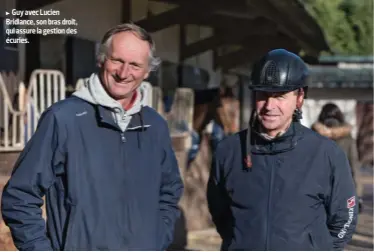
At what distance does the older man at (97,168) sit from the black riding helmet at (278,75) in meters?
0.46

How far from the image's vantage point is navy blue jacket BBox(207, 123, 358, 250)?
267 cm

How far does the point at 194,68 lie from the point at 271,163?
7.63 metres

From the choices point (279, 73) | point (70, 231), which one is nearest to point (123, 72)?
point (70, 231)

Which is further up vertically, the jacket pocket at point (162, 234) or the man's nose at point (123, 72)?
the man's nose at point (123, 72)

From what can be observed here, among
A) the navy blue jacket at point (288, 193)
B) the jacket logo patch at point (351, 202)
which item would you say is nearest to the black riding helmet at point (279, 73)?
the navy blue jacket at point (288, 193)

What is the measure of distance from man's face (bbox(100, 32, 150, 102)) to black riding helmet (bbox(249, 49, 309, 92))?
51 centimetres

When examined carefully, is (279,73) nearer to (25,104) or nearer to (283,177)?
(283,177)

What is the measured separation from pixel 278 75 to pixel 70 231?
945 mm

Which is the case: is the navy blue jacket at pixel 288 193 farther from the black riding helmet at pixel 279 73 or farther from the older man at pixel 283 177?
the black riding helmet at pixel 279 73

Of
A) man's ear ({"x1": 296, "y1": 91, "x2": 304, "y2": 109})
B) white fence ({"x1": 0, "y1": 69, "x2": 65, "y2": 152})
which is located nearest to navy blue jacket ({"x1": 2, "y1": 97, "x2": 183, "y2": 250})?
man's ear ({"x1": 296, "y1": 91, "x2": 304, "y2": 109})

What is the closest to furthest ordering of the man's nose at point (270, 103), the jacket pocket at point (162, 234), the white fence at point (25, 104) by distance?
the jacket pocket at point (162, 234) < the man's nose at point (270, 103) < the white fence at point (25, 104)

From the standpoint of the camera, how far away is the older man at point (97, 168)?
235 centimetres

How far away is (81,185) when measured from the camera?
2369mm

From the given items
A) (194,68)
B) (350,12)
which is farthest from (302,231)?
(350,12)
